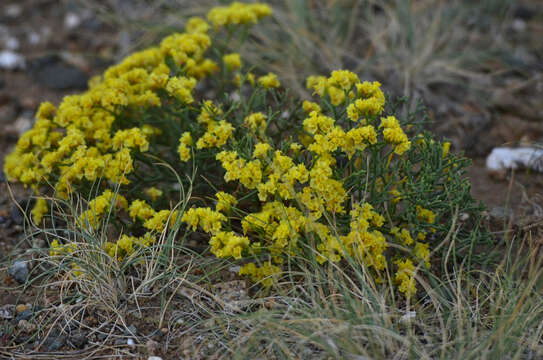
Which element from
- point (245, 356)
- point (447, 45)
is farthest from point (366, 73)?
point (245, 356)

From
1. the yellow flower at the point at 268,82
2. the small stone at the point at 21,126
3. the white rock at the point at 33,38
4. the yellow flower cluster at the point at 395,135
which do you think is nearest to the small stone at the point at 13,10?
the white rock at the point at 33,38

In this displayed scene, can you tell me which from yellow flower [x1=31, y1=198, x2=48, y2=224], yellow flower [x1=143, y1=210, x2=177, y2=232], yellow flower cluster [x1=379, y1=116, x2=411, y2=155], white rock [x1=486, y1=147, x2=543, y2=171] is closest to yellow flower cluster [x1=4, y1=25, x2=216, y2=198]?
yellow flower [x1=31, y1=198, x2=48, y2=224]

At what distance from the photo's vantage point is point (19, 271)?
274 cm

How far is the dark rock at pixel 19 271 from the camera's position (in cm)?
273

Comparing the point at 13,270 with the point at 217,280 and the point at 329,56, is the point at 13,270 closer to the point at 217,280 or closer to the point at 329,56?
the point at 217,280

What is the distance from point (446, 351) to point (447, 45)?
9.19ft

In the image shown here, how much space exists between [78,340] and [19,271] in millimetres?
566

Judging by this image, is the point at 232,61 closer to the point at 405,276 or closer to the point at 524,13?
the point at 405,276

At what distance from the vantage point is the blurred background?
3945mm

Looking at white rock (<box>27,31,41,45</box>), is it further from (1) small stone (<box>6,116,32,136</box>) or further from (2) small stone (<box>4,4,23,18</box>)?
(1) small stone (<box>6,116,32,136</box>)

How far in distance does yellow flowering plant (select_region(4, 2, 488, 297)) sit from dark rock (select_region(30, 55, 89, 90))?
1.51 metres

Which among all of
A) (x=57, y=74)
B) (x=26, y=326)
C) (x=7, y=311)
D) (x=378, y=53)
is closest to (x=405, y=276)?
(x=26, y=326)

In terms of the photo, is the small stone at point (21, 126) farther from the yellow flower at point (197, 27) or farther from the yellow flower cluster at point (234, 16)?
the yellow flower cluster at point (234, 16)

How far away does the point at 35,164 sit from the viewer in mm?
2826
